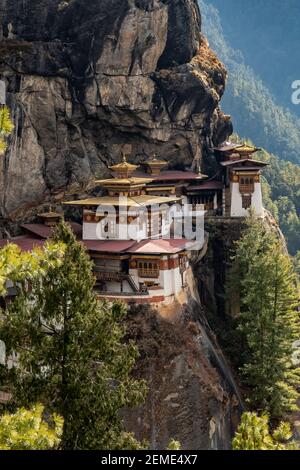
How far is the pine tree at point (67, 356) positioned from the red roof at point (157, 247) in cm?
1882

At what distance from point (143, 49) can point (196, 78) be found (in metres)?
5.60

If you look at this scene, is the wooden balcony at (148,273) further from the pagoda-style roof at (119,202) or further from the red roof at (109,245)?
the pagoda-style roof at (119,202)

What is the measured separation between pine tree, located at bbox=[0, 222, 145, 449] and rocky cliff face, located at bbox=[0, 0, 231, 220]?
84.1ft

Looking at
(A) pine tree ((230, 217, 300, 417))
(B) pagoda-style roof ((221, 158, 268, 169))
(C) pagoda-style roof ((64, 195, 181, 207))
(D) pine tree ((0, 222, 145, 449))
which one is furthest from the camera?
(B) pagoda-style roof ((221, 158, 268, 169))

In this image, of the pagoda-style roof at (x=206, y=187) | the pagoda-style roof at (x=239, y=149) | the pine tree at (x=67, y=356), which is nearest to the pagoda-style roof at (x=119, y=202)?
the pagoda-style roof at (x=206, y=187)

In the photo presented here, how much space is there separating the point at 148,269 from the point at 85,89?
49.9ft

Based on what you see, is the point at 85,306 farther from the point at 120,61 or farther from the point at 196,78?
the point at 196,78

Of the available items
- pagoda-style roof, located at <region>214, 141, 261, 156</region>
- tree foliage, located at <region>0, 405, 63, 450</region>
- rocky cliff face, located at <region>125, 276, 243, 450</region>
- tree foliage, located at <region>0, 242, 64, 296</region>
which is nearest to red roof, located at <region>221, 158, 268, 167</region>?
pagoda-style roof, located at <region>214, 141, 261, 156</region>

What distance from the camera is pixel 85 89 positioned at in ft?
143

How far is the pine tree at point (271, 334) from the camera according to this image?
3412 centimetres

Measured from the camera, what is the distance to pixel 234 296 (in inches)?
1689

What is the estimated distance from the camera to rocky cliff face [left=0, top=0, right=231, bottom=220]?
134 feet

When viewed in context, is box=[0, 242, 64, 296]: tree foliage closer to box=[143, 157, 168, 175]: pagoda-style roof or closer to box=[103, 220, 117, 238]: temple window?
box=[103, 220, 117, 238]: temple window

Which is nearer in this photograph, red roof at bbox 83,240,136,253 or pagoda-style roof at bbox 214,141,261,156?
red roof at bbox 83,240,136,253
